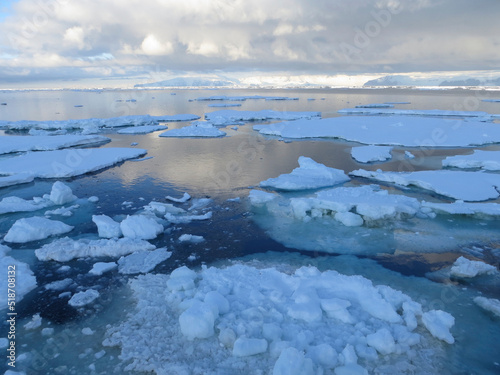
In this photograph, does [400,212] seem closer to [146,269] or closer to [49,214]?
[146,269]

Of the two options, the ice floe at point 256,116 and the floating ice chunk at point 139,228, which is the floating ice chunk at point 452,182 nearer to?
the floating ice chunk at point 139,228

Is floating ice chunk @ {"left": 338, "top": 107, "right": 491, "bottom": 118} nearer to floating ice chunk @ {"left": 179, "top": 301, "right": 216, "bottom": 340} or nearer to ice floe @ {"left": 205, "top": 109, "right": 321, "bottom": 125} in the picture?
ice floe @ {"left": 205, "top": 109, "right": 321, "bottom": 125}

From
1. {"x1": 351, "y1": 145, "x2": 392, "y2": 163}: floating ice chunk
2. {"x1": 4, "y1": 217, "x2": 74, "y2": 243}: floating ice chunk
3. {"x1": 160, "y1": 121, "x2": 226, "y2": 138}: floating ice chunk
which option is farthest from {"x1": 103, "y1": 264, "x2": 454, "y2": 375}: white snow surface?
{"x1": 160, "y1": 121, "x2": 226, "y2": 138}: floating ice chunk

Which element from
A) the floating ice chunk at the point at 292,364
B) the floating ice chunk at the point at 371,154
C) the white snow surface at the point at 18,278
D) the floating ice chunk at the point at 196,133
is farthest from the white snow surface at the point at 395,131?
the white snow surface at the point at 18,278

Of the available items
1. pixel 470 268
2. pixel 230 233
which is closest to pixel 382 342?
pixel 470 268

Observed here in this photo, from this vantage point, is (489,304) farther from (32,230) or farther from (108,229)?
(32,230)

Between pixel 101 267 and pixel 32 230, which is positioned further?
pixel 32 230

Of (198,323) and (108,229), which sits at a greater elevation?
(198,323)
